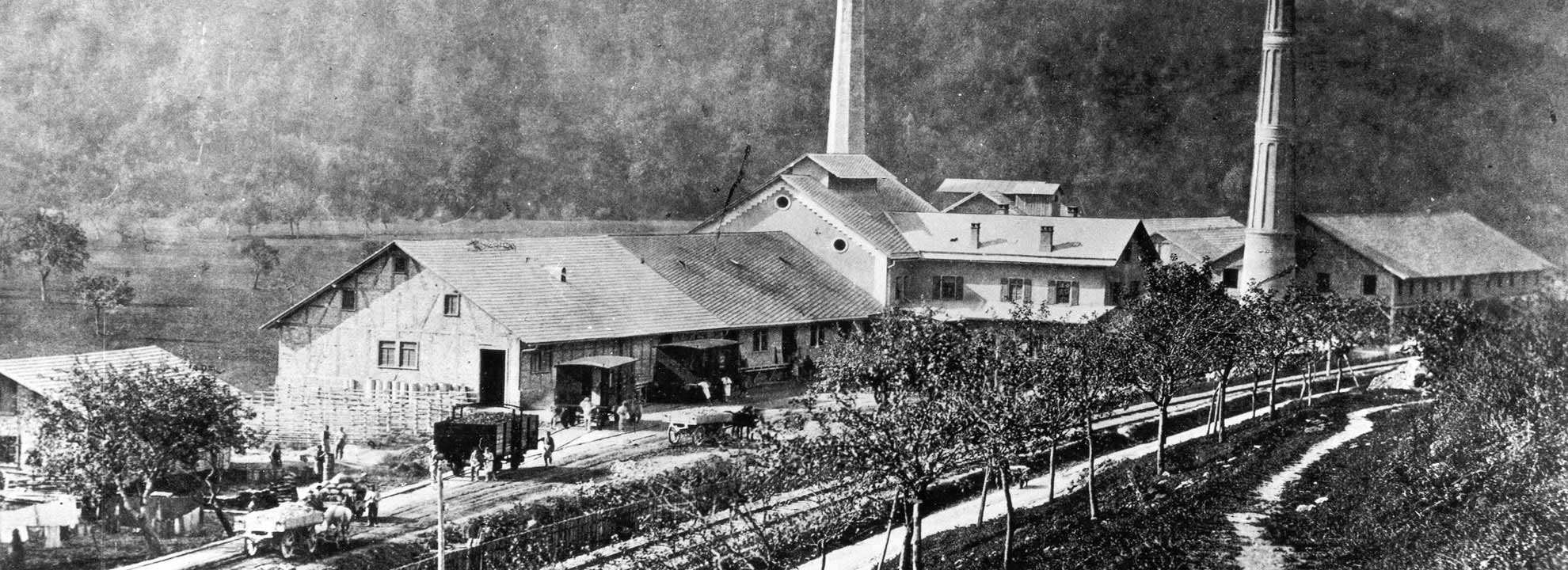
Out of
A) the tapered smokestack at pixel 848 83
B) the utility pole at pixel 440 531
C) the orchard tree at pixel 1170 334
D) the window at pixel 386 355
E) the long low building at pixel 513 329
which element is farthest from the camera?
the tapered smokestack at pixel 848 83

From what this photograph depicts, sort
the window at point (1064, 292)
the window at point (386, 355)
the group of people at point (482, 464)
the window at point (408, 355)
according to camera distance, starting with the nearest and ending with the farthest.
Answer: the group of people at point (482, 464) → the window at point (386, 355) → the window at point (408, 355) → the window at point (1064, 292)

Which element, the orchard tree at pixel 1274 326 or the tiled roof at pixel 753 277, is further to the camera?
the tiled roof at pixel 753 277

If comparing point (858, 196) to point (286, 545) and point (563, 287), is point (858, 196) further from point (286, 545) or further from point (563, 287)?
point (286, 545)

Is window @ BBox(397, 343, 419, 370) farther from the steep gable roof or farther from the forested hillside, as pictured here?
the steep gable roof

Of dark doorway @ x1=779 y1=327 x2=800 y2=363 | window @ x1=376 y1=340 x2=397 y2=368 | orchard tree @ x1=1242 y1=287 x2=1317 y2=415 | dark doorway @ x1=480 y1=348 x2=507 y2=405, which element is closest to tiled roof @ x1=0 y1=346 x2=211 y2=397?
window @ x1=376 y1=340 x2=397 y2=368

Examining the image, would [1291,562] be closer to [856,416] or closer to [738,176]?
[856,416]

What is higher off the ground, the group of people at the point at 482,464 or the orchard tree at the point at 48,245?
the orchard tree at the point at 48,245

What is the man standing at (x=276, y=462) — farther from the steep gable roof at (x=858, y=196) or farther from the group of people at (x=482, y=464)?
the steep gable roof at (x=858, y=196)

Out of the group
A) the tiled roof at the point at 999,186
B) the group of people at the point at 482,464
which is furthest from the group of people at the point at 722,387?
the tiled roof at the point at 999,186

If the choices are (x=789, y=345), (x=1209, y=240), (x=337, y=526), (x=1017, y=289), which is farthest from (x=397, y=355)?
(x=1209, y=240)
